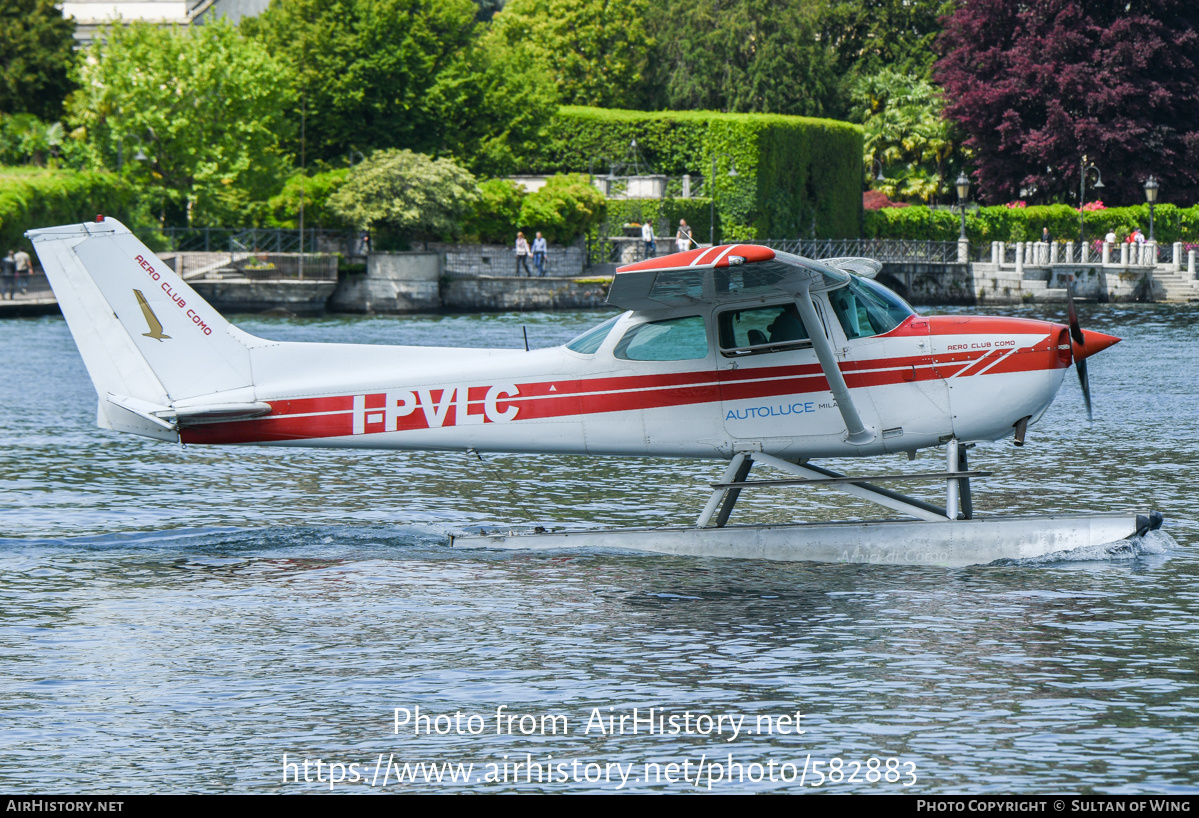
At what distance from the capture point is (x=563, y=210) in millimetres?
57719

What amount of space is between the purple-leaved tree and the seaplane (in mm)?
63559

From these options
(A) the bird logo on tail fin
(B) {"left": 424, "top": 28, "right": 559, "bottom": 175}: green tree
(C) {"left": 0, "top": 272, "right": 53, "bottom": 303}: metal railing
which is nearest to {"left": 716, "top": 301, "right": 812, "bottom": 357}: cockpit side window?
(A) the bird logo on tail fin

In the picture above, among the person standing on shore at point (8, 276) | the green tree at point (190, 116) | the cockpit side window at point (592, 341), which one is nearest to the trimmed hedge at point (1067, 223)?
the green tree at point (190, 116)

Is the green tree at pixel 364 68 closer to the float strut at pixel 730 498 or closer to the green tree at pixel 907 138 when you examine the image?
the green tree at pixel 907 138

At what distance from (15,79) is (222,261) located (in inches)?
1050

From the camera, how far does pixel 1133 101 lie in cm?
7081

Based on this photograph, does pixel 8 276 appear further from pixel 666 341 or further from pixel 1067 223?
pixel 1067 223

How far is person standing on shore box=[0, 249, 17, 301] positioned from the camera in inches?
1854

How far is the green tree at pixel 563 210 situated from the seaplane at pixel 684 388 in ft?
149

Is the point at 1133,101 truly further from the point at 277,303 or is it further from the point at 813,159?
the point at 277,303

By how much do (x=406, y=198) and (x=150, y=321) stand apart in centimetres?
4264

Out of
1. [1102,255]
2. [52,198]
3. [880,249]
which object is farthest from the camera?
[880,249]

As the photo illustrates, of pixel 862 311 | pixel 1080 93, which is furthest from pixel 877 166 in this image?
pixel 862 311

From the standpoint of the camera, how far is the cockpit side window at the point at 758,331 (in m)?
11.6
